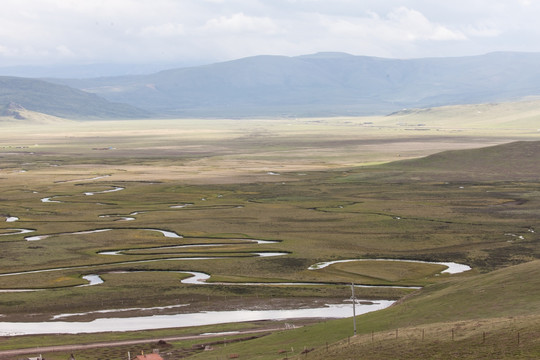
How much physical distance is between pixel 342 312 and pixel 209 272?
18.0 meters

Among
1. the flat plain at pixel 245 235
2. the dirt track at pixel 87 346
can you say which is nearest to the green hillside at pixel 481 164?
the flat plain at pixel 245 235

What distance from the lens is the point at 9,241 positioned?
91.9 metres

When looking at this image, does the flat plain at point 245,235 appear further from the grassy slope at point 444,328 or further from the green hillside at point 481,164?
the green hillside at point 481,164

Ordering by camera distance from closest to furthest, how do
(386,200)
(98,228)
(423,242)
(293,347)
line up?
1. (293,347)
2. (423,242)
3. (98,228)
4. (386,200)

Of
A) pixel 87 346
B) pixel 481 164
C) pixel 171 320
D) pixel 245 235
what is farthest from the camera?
pixel 481 164

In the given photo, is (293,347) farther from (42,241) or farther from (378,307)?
(42,241)

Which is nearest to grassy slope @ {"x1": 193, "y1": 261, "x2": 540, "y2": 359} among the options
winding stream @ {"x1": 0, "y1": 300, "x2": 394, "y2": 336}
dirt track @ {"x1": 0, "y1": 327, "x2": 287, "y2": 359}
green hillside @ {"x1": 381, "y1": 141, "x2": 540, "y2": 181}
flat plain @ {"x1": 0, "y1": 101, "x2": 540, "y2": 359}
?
flat plain @ {"x1": 0, "y1": 101, "x2": 540, "y2": 359}

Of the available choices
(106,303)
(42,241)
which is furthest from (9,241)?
(106,303)

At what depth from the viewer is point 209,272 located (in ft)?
249

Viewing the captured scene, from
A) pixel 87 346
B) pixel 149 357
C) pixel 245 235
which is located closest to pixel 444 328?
pixel 149 357

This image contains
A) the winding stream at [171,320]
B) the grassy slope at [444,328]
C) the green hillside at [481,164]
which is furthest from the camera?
the green hillside at [481,164]

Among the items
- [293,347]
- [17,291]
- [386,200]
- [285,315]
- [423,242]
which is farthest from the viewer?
[386,200]

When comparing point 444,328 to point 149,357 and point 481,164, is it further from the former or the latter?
point 481,164

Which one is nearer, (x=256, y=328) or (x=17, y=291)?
(x=256, y=328)
